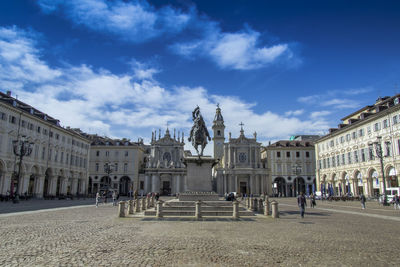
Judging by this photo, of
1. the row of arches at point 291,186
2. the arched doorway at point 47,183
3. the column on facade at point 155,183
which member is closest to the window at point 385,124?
the row of arches at point 291,186

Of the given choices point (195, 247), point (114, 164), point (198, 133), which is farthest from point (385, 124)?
point (114, 164)

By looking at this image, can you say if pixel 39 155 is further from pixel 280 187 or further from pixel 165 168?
pixel 280 187

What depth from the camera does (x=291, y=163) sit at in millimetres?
75750

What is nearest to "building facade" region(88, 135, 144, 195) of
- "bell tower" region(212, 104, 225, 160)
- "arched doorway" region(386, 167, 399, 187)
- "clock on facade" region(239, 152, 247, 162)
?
"bell tower" region(212, 104, 225, 160)

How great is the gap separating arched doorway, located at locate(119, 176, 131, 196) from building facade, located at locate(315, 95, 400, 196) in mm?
48255

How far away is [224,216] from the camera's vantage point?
1747 cm

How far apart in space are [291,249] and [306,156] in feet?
236

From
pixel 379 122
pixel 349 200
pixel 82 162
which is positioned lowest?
pixel 349 200

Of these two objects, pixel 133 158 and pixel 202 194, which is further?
pixel 133 158

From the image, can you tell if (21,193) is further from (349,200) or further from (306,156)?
(306,156)

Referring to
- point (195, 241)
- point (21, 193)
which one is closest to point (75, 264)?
point (195, 241)

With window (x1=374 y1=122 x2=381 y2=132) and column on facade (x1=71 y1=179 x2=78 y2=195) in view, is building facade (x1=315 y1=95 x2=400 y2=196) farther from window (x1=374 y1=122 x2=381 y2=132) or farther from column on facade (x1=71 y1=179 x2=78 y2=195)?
column on facade (x1=71 y1=179 x2=78 y2=195)

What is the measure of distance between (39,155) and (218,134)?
2232 inches

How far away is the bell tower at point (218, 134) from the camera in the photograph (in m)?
90.0
